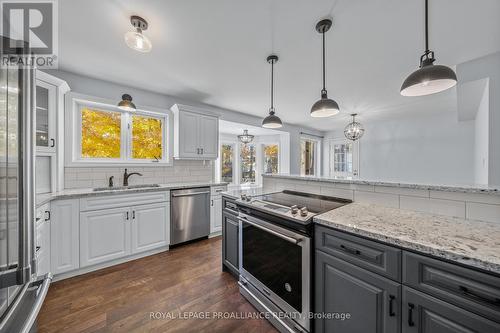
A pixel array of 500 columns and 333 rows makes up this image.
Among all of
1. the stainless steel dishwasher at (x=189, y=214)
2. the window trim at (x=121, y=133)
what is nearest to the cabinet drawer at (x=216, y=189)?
the stainless steel dishwasher at (x=189, y=214)

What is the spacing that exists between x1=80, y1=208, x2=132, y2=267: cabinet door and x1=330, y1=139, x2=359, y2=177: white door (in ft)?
19.7

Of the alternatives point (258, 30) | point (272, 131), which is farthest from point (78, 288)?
point (272, 131)

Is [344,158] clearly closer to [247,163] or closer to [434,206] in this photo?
[247,163]

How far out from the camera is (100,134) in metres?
2.89

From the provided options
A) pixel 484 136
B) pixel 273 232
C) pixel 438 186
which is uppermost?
pixel 484 136

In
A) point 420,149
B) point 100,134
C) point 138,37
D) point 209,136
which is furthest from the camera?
point 420,149

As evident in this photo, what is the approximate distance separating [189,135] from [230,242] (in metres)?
1.96

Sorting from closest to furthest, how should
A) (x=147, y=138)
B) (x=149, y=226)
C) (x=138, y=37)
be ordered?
(x=138, y=37) → (x=149, y=226) → (x=147, y=138)

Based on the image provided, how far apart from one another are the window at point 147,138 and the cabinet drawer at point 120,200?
0.85m

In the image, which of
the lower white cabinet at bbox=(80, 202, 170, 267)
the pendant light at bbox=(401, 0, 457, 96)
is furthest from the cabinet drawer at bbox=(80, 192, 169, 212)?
the pendant light at bbox=(401, 0, 457, 96)

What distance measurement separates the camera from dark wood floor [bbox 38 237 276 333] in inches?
61.1

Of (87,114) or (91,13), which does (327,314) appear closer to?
(91,13)

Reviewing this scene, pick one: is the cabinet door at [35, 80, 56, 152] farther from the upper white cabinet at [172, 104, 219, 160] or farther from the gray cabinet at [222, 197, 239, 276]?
the gray cabinet at [222, 197, 239, 276]

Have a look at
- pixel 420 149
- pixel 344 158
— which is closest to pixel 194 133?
pixel 344 158
